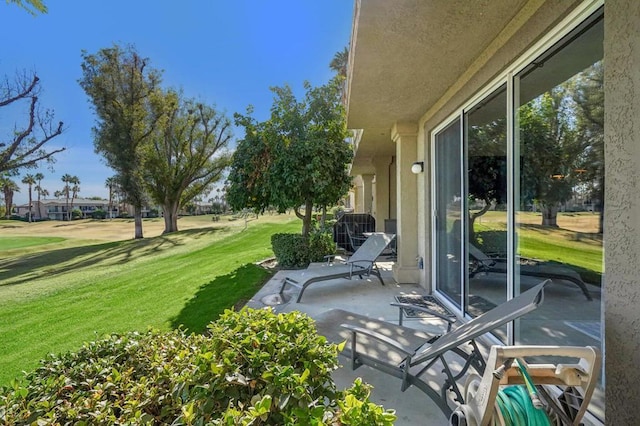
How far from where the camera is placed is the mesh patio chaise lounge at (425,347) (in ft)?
6.66

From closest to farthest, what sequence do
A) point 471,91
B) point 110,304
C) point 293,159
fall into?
point 471,91
point 110,304
point 293,159

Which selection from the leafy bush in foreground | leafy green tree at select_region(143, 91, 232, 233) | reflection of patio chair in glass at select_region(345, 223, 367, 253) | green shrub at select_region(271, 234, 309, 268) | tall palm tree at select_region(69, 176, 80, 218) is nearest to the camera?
the leafy bush in foreground

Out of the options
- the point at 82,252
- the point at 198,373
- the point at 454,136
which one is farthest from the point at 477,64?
the point at 82,252

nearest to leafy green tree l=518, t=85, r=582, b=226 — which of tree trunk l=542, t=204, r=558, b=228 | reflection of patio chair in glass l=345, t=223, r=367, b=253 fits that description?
tree trunk l=542, t=204, r=558, b=228

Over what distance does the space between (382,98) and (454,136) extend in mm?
1243

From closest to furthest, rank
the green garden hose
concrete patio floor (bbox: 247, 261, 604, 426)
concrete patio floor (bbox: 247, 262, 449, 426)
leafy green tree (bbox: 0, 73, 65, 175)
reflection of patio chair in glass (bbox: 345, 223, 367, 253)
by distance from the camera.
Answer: the green garden hose
concrete patio floor (bbox: 247, 261, 604, 426)
concrete patio floor (bbox: 247, 262, 449, 426)
reflection of patio chair in glass (bbox: 345, 223, 367, 253)
leafy green tree (bbox: 0, 73, 65, 175)

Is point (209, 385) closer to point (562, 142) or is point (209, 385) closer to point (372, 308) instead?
point (562, 142)

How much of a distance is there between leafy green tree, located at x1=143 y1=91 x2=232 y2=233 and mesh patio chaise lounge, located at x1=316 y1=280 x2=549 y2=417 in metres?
25.9

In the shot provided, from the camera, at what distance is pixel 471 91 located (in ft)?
13.5

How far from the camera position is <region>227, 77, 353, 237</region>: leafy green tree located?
923 cm

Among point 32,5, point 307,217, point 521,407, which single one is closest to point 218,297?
point 307,217

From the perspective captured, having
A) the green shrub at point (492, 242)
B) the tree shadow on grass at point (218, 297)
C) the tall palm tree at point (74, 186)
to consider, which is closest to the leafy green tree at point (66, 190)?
the tall palm tree at point (74, 186)

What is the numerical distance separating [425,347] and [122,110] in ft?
86.8

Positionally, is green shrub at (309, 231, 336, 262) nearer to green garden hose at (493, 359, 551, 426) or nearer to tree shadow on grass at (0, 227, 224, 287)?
green garden hose at (493, 359, 551, 426)
